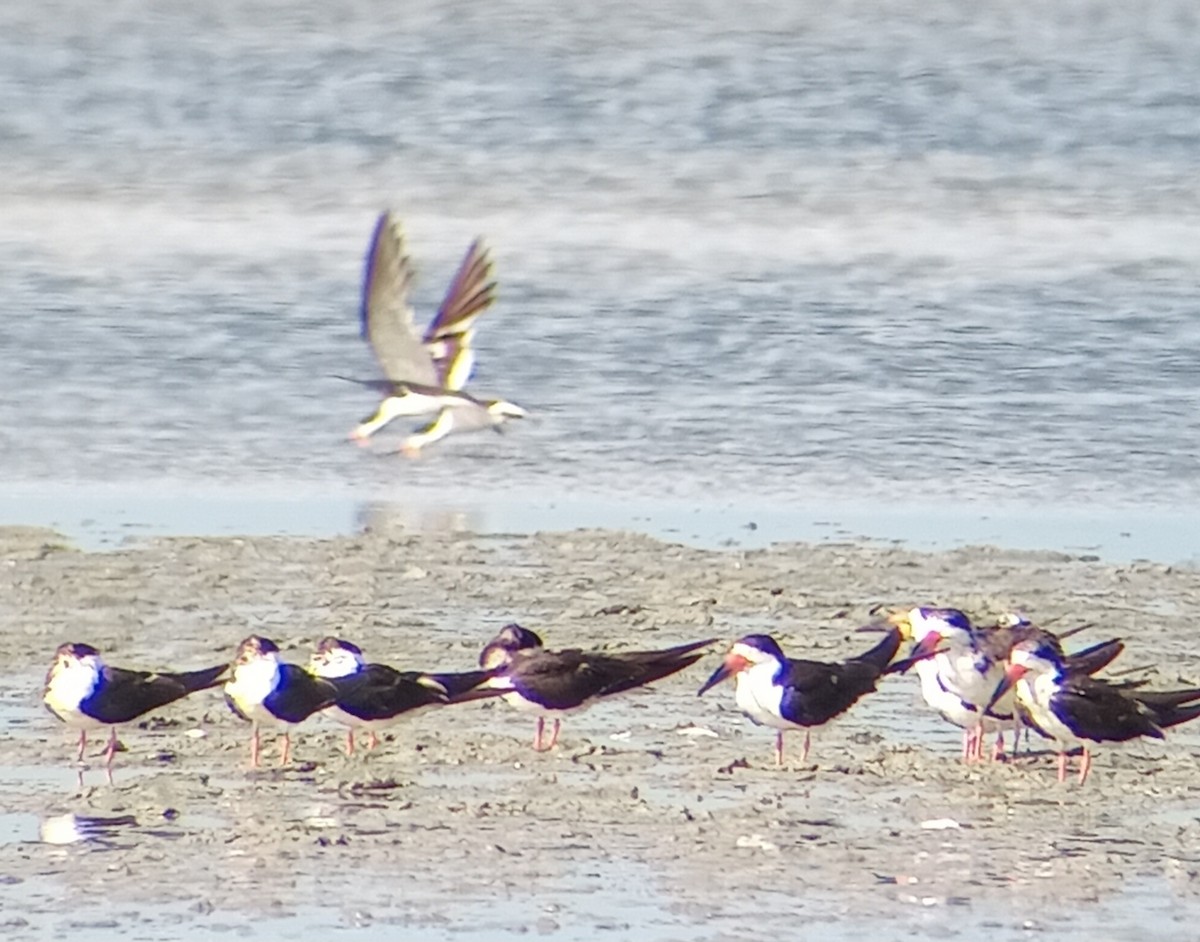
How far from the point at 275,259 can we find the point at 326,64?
378 inches

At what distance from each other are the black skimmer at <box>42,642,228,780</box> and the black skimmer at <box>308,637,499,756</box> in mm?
459

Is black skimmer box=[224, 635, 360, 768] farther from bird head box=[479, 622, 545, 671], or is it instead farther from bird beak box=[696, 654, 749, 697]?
bird beak box=[696, 654, 749, 697]

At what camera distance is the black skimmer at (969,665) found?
330 inches

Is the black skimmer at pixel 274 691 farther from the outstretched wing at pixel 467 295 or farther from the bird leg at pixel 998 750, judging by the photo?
the outstretched wing at pixel 467 295

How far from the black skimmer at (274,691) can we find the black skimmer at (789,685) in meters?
1.15

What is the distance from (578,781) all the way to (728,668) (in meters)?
0.83

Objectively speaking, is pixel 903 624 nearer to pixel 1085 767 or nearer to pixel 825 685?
pixel 825 685

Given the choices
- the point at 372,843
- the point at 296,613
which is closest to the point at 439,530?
the point at 296,613

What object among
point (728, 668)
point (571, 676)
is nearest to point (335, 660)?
point (571, 676)

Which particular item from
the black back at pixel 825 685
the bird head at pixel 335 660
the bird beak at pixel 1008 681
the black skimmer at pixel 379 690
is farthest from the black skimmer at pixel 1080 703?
the bird head at pixel 335 660

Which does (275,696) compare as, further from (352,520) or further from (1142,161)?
(1142,161)

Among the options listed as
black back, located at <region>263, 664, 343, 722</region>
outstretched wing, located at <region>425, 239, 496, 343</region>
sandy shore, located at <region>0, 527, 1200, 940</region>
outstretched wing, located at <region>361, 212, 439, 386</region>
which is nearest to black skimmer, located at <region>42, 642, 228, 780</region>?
sandy shore, located at <region>0, 527, 1200, 940</region>

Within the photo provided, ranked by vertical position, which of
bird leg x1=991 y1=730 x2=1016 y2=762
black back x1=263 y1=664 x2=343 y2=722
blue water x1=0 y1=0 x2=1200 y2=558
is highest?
black back x1=263 y1=664 x2=343 y2=722

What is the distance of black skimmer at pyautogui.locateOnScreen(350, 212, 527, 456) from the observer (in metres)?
12.7
